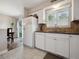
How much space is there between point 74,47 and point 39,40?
1.93 metres

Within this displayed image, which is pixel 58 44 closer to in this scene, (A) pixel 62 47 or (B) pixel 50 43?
(A) pixel 62 47

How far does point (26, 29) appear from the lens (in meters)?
4.95

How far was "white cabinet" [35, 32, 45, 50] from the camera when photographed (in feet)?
12.6

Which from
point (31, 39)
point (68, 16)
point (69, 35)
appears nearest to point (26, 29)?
point (31, 39)

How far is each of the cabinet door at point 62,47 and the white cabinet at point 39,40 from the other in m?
0.89

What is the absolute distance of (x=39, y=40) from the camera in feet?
13.6

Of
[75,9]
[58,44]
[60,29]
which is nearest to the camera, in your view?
[75,9]

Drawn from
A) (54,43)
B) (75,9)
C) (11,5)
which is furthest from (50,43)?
(11,5)

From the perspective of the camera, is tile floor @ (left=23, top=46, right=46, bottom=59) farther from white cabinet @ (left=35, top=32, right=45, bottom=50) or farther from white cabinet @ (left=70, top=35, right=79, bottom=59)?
white cabinet @ (left=70, top=35, right=79, bottom=59)

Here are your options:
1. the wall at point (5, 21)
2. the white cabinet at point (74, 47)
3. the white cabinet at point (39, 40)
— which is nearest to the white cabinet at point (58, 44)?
the white cabinet at point (74, 47)

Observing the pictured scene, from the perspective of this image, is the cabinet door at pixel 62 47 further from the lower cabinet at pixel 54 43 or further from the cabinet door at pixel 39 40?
the cabinet door at pixel 39 40

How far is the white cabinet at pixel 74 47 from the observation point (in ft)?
8.09

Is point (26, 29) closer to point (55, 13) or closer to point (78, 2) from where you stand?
point (55, 13)

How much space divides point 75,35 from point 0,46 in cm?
317
